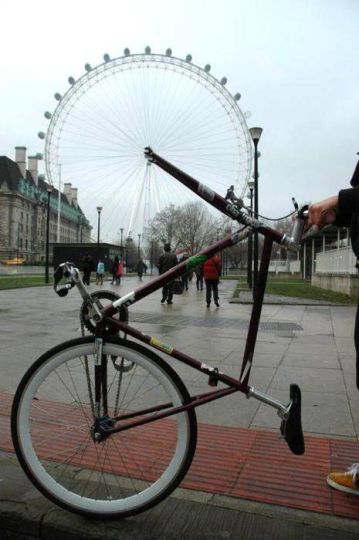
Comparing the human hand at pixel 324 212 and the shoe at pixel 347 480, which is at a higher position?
the human hand at pixel 324 212

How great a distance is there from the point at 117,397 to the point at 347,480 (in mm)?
1450

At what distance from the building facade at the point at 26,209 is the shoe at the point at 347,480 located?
102 meters

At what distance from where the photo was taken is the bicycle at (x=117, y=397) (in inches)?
103

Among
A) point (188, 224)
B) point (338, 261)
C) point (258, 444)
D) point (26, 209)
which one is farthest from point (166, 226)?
point (258, 444)

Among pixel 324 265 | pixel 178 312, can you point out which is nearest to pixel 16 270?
pixel 324 265

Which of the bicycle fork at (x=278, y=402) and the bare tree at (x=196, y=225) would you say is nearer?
the bicycle fork at (x=278, y=402)

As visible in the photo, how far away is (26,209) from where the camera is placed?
123 meters

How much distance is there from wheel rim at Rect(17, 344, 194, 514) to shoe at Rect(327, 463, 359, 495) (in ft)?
3.28

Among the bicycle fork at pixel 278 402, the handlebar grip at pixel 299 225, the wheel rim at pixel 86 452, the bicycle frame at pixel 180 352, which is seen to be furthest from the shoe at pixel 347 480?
the handlebar grip at pixel 299 225

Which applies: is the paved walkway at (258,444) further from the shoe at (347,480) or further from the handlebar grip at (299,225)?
the handlebar grip at (299,225)

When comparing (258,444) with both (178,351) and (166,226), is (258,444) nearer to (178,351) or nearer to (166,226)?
(178,351)

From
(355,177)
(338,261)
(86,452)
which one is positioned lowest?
(86,452)

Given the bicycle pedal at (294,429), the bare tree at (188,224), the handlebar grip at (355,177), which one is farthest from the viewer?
the bare tree at (188,224)

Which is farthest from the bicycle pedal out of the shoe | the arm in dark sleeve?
the arm in dark sleeve
